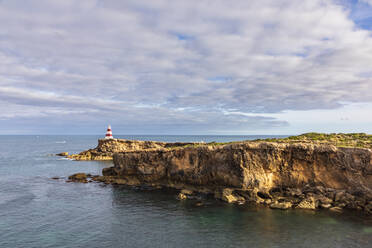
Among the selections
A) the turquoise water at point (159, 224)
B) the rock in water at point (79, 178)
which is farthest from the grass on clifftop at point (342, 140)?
the rock in water at point (79, 178)

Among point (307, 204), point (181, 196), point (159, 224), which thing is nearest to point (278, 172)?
point (307, 204)

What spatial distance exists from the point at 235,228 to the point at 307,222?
8064 mm

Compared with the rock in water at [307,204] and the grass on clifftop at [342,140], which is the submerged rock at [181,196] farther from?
the grass on clifftop at [342,140]

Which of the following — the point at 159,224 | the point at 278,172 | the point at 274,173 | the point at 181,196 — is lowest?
the point at 159,224

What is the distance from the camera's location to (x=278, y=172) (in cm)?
3788

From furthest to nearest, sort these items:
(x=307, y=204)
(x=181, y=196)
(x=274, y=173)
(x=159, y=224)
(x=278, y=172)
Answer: (x=181, y=196) → (x=274, y=173) → (x=278, y=172) → (x=307, y=204) → (x=159, y=224)

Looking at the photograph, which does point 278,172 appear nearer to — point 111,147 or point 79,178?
point 79,178

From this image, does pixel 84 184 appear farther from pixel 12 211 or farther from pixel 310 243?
pixel 310 243

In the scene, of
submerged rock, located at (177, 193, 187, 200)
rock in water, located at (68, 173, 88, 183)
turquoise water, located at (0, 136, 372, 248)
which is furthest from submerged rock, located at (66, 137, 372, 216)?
rock in water, located at (68, 173, 88, 183)

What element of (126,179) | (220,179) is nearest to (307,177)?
(220,179)

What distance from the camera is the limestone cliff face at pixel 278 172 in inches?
1294

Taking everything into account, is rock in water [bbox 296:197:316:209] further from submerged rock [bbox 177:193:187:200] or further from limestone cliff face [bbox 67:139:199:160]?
limestone cliff face [bbox 67:139:199:160]

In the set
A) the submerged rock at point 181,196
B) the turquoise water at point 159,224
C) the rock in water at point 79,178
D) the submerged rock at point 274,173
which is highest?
the submerged rock at point 274,173

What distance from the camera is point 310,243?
77.3 ft
